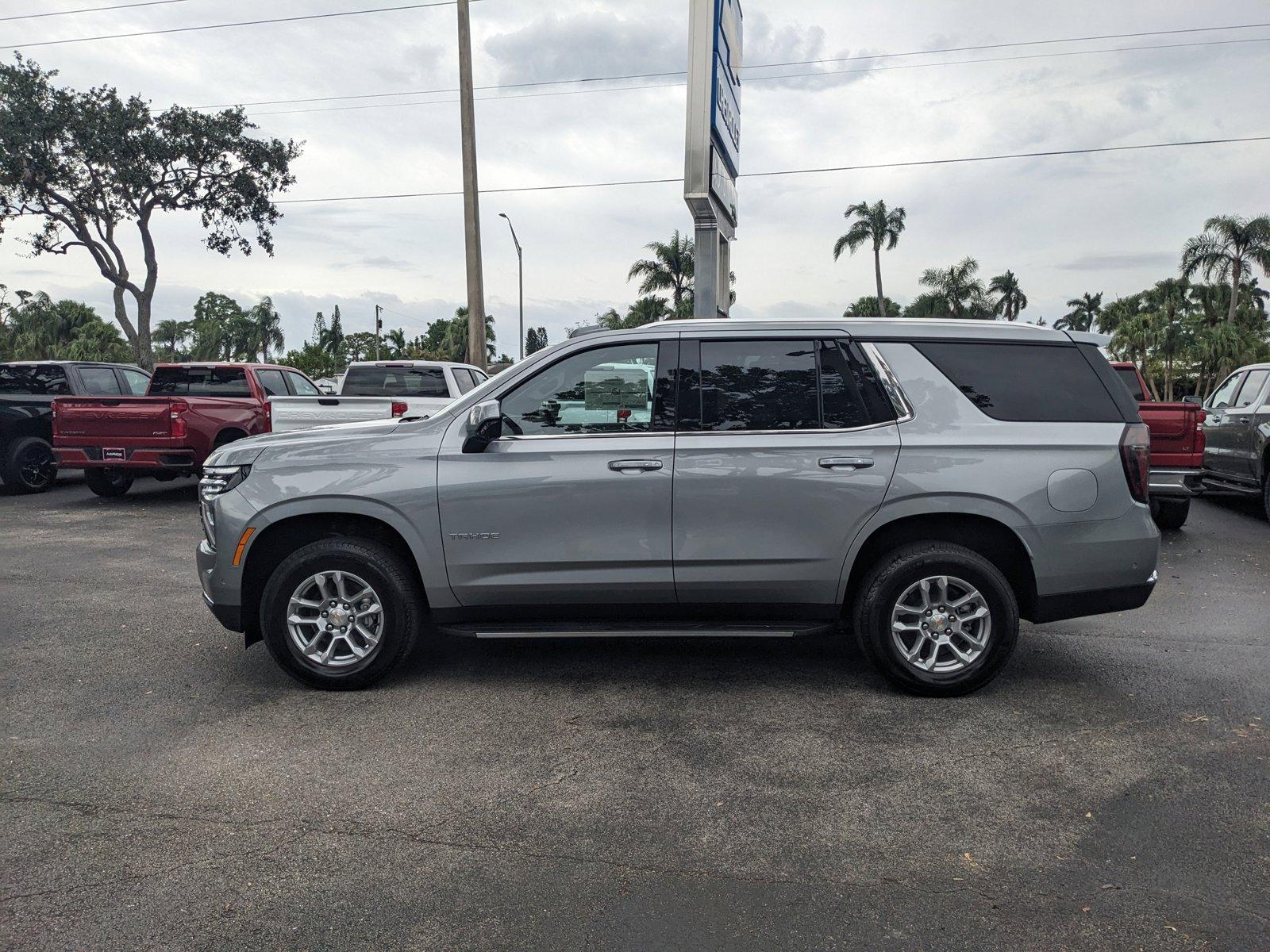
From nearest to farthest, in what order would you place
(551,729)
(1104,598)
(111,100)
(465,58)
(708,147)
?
(551,729)
(1104,598)
(708,147)
(465,58)
(111,100)

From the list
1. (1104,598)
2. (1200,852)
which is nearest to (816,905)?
(1200,852)

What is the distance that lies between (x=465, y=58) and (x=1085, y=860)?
18.7 meters

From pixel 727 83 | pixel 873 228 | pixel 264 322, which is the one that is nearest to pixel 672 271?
pixel 873 228

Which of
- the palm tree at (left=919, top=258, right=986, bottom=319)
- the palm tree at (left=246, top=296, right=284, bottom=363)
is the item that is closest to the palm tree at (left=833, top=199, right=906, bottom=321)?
the palm tree at (left=919, top=258, right=986, bottom=319)

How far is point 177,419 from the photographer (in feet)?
40.0

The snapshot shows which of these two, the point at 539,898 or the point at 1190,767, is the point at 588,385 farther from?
the point at 1190,767

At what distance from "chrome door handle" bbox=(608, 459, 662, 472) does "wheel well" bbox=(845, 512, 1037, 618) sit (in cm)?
112

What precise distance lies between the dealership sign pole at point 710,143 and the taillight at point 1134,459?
830cm

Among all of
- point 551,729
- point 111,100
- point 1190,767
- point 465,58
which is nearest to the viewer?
point 1190,767

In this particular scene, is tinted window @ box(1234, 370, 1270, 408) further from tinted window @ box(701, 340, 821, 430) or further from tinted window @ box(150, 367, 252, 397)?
tinted window @ box(150, 367, 252, 397)

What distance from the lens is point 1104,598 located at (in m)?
5.09

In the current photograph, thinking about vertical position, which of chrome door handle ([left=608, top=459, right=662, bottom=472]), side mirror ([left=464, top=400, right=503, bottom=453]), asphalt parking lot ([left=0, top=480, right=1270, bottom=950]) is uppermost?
side mirror ([left=464, top=400, right=503, bottom=453])

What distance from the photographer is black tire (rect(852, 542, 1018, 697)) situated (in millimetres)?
4953

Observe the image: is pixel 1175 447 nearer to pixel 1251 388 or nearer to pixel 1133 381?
pixel 1133 381
